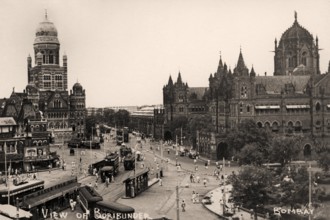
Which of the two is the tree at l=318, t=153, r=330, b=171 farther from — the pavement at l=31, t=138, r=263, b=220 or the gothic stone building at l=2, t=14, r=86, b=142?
the gothic stone building at l=2, t=14, r=86, b=142

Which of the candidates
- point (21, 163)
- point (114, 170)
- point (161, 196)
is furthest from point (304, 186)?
point (21, 163)

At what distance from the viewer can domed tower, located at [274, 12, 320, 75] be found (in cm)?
10900

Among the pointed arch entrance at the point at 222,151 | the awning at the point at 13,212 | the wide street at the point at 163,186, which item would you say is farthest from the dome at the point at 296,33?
the awning at the point at 13,212

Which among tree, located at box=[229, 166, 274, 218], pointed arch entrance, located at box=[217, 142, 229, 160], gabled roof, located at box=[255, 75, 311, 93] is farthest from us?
gabled roof, located at box=[255, 75, 311, 93]

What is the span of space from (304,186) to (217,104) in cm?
6115

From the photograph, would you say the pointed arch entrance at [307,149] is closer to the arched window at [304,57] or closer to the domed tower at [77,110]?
the arched window at [304,57]

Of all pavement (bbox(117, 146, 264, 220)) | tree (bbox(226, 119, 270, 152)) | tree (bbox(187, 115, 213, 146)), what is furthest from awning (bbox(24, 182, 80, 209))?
tree (bbox(187, 115, 213, 146))

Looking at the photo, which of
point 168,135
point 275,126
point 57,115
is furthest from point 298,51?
point 57,115

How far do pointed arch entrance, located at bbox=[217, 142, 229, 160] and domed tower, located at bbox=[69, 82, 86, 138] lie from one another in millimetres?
59102

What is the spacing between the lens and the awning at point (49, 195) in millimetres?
40250

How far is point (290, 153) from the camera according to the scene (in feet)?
213

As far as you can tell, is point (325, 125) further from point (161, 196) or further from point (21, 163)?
point (21, 163)

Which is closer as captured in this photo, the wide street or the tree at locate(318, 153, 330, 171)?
the wide street

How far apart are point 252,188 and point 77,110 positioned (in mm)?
105314
